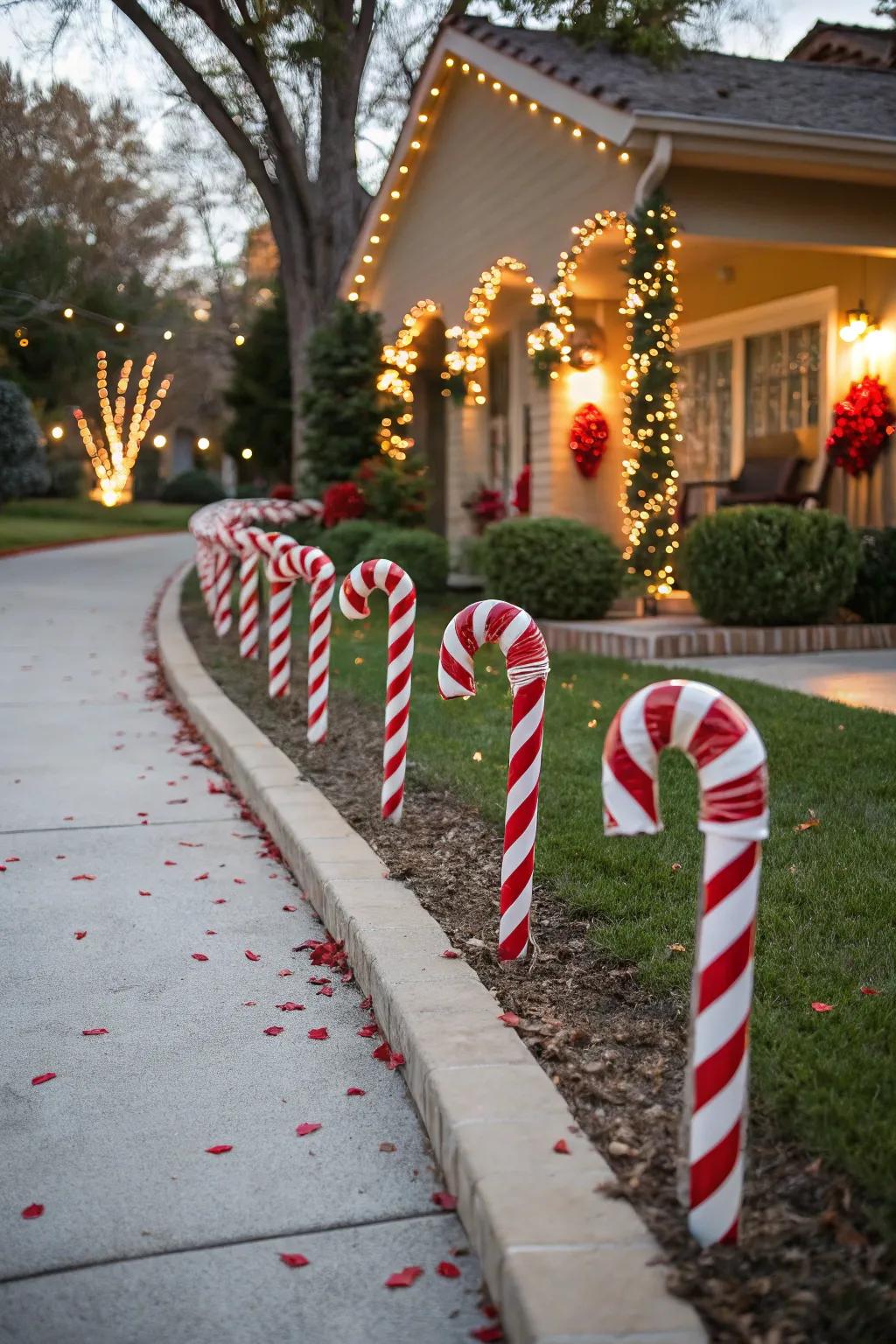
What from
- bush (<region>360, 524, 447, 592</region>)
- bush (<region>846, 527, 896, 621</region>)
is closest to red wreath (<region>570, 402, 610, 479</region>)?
bush (<region>360, 524, 447, 592</region>)

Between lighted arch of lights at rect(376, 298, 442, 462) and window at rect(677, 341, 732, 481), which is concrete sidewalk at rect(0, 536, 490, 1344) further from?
lighted arch of lights at rect(376, 298, 442, 462)

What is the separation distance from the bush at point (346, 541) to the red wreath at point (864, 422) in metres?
5.95

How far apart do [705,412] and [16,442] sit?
15.6 m

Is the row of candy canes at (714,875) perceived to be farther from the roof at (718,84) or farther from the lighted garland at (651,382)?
the roof at (718,84)

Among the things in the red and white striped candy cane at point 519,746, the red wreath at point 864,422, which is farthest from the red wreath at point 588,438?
the red and white striped candy cane at point 519,746

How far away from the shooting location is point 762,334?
14.3 m

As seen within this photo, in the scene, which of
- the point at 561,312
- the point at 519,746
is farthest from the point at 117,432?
the point at 519,746

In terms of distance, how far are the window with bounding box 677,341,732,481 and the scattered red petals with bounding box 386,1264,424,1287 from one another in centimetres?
1312

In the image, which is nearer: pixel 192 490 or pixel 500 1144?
pixel 500 1144

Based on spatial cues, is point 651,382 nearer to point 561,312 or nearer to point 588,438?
point 561,312

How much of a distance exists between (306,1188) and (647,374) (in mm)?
9460

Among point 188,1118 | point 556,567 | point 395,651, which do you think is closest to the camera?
point 188,1118

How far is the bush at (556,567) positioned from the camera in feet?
38.6

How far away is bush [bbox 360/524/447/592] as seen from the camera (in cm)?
1491
